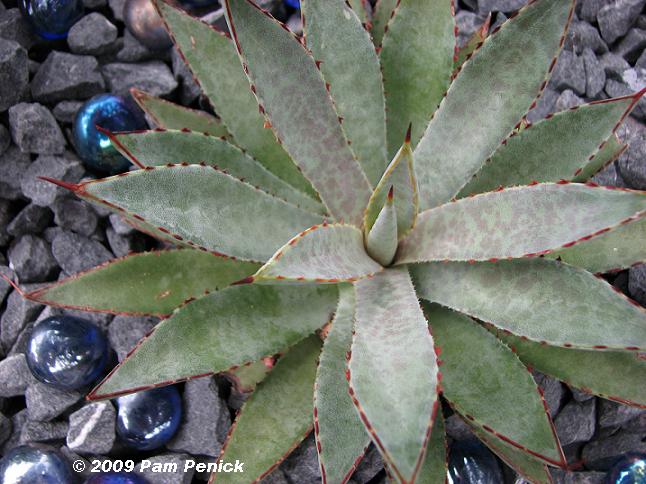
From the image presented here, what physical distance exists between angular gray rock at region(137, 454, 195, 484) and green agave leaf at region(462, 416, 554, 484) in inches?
18.4

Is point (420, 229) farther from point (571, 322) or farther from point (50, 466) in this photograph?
point (50, 466)

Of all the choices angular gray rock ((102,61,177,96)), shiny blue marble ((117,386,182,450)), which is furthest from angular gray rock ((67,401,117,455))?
angular gray rock ((102,61,177,96))

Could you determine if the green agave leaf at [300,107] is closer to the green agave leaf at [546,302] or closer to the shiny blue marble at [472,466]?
the green agave leaf at [546,302]

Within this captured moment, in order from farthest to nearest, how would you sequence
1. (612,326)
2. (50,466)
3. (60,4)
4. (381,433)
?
(60,4) < (50,466) < (612,326) < (381,433)

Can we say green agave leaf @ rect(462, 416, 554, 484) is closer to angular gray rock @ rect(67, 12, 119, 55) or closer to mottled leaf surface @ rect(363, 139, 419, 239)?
mottled leaf surface @ rect(363, 139, 419, 239)

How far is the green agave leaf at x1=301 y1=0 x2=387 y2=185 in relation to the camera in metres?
0.87

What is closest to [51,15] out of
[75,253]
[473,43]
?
[75,253]

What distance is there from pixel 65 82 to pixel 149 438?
69 centimetres

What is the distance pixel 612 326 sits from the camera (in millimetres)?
718

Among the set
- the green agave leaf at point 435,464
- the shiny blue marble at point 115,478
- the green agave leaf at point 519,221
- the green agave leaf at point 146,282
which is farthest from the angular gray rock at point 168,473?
the green agave leaf at point 519,221

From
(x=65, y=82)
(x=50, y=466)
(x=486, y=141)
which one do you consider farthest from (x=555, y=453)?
(x=65, y=82)

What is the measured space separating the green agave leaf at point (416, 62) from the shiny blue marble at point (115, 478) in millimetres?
639

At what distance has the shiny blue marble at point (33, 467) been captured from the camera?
97 cm

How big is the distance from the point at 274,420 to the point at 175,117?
50cm
